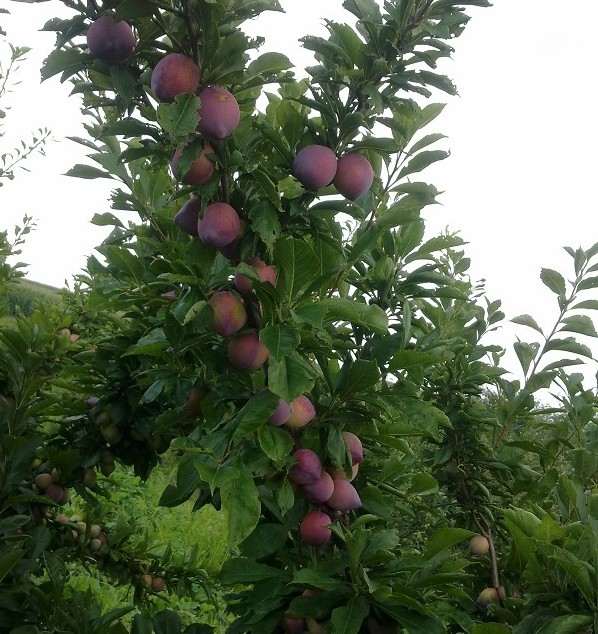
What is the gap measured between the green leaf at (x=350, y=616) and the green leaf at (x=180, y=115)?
2.53 ft

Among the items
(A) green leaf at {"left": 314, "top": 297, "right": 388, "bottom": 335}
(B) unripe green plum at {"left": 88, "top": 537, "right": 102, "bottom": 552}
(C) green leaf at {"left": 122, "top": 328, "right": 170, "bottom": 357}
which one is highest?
(A) green leaf at {"left": 314, "top": 297, "right": 388, "bottom": 335}

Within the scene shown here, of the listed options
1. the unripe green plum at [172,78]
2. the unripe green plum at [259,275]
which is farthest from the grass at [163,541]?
the unripe green plum at [172,78]

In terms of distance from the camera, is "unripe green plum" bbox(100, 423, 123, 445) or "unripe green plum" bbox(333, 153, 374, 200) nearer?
"unripe green plum" bbox(333, 153, 374, 200)

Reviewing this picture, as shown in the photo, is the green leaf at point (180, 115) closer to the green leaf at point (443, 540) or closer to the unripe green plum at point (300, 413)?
the unripe green plum at point (300, 413)

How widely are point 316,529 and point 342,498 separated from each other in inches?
2.9

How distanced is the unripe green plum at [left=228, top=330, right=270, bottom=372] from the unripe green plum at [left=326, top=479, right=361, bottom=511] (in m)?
0.29

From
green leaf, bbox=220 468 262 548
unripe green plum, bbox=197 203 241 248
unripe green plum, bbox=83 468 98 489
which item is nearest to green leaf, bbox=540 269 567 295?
unripe green plum, bbox=197 203 241 248

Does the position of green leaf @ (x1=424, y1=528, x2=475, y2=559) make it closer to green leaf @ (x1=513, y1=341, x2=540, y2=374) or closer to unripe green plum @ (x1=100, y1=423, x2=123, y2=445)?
green leaf @ (x1=513, y1=341, x2=540, y2=374)

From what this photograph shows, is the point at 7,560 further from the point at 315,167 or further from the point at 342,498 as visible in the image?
the point at 315,167

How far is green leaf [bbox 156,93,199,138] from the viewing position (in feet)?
2.96

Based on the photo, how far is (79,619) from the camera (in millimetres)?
1408

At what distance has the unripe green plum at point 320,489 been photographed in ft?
3.66

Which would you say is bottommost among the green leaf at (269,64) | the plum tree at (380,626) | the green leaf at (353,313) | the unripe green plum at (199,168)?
the plum tree at (380,626)

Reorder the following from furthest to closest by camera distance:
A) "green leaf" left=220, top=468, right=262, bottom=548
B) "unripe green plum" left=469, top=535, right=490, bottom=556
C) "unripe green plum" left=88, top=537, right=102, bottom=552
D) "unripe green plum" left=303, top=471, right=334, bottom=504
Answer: "unripe green plum" left=88, top=537, right=102, bottom=552 < "unripe green plum" left=469, top=535, right=490, bottom=556 < "unripe green plum" left=303, top=471, right=334, bottom=504 < "green leaf" left=220, top=468, right=262, bottom=548
